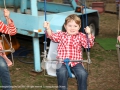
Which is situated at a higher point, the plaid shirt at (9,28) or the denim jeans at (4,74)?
the plaid shirt at (9,28)

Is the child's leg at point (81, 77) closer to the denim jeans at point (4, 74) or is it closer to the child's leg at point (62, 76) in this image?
the child's leg at point (62, 76)

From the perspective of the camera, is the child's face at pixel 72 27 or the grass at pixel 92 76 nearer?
the child's face at pixel 72 27

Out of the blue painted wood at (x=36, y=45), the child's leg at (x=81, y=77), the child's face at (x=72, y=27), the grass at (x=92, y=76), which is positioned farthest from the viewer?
the blue painted wood at (x=36, y=45)

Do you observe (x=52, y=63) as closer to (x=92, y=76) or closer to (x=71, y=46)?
(x=71, y=46)

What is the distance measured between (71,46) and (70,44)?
29mm

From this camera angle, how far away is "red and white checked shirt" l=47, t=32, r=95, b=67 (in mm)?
3230

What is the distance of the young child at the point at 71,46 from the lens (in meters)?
3.03

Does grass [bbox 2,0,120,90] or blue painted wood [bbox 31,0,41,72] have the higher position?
blue painted wood [bbox 31,0,41,72]

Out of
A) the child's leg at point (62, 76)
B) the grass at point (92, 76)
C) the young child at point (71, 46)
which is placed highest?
the young child at point (71, 46)

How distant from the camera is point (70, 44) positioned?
329 cm

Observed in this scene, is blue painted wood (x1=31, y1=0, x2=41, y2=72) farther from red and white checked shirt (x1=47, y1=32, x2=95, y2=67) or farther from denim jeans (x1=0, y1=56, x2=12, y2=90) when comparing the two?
denim jeans (x1=0, y1=56, x2=12, y2=90)

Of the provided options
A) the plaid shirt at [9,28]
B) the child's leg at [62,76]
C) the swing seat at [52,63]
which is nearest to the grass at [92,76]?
the swing seat at [52,63]

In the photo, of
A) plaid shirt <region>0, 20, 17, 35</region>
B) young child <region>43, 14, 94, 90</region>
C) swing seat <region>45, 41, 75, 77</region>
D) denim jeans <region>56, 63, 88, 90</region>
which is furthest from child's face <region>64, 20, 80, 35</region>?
plaid shirt <region>0, 20, 17, 35</region>

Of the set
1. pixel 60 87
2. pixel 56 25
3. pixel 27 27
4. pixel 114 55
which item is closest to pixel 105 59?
pixel 114 55
